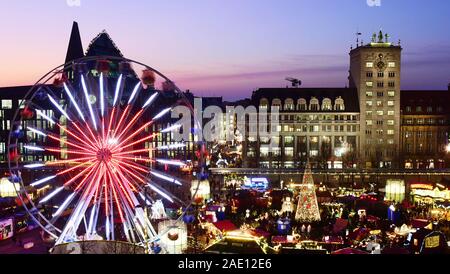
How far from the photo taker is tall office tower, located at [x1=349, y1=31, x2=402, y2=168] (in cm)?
6397

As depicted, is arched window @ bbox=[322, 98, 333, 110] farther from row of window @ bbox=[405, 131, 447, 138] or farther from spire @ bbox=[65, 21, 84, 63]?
spire @ bbox=[65, 21, 84, 63]

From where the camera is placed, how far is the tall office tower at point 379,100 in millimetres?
63969

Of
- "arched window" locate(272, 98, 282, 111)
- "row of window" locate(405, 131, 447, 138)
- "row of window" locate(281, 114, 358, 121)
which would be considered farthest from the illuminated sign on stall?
"row of window" locate(405, 131, 447, 138)

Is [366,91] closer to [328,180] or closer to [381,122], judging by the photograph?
[381,122]

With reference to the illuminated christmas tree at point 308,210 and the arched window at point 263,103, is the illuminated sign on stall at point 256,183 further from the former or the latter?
the arched window at point 263,103

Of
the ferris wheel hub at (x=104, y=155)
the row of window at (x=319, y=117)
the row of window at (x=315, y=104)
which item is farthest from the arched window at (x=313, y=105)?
the ferris wheel hub at (x=104, y=155)

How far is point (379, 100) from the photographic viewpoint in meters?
64.9

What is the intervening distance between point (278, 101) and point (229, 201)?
3200 centimetres

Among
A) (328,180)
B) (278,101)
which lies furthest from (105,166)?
(278,101)

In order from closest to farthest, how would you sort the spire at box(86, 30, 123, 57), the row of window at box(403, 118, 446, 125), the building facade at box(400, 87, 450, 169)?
the spire at box(86, 30, 123, 57)
the building facade at box(400, 87, 450, 169)
the row of window at box(403, 118, 446, 125)
